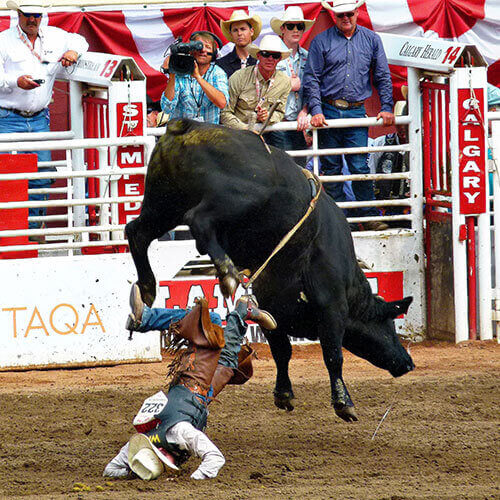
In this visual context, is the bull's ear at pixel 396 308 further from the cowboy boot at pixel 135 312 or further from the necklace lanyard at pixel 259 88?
the necklace lanyard at pixel 259 88

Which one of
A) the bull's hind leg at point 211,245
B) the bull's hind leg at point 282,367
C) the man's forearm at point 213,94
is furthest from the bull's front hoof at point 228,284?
the man's forearm at point 213,94

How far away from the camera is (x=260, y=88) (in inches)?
345

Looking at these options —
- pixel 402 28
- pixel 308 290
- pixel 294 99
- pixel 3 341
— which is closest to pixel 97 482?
pixel 308 290

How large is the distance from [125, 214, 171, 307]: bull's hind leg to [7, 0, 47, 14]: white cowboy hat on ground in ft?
13.7

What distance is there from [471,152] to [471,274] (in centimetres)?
108

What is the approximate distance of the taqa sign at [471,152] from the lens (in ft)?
28.5

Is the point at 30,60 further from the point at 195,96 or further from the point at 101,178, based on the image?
the point at 195,96

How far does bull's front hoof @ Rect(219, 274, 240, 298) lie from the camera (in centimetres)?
471

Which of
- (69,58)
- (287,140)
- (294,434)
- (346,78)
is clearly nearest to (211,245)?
(294,434)

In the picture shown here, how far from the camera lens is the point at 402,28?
1060cm

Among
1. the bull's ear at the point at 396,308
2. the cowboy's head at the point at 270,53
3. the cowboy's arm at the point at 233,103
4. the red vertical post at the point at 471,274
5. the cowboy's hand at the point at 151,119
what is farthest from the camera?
the cowboy's hand at the point at 151,119

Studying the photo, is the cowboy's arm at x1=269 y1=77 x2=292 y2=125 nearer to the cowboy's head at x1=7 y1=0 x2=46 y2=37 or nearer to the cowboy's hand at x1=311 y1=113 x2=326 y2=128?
the cowboy's hand at x1=311 y1=113 x2=326 y2=128

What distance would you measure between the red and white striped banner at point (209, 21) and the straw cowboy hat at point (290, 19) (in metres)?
0.76

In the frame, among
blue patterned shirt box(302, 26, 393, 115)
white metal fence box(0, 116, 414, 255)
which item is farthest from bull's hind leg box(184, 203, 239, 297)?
blue patterned shirt box(302, 26, 393, 115)
